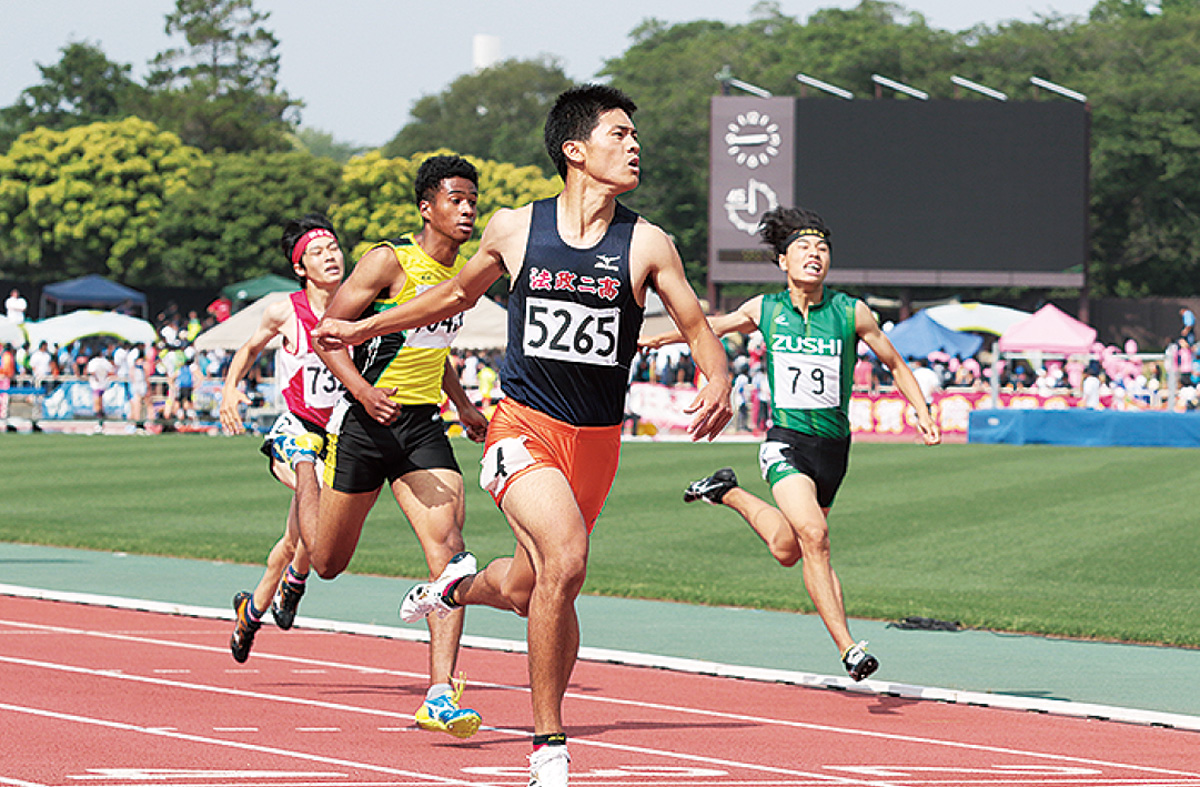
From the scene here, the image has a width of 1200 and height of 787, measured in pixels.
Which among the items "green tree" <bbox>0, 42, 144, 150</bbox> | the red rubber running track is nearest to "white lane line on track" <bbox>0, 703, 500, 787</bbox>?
the red rubber running track

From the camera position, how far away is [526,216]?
6.15 metres

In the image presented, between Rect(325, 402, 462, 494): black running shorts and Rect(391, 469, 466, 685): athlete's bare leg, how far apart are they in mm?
63

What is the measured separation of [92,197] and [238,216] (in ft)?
21.8

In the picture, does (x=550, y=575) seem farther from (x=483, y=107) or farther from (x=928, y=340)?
(x=483, y=107)

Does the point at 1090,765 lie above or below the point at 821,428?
below

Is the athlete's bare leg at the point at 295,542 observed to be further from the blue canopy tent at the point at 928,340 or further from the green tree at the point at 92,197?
the green tree at the point at 92,197

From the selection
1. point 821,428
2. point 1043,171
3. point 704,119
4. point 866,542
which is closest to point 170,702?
point 821,428

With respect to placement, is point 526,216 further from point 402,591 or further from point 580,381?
point 402,591

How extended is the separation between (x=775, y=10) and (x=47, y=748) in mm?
104678

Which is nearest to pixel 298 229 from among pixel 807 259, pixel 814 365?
pixel 807 259

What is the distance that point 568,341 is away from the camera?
602cm

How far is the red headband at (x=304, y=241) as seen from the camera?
924 centimetres

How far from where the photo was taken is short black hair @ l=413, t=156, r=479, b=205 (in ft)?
25.1

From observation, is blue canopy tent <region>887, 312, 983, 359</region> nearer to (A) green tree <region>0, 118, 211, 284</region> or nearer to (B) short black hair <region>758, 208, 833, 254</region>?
(B) short black hair <region>758, 208, 833, 254</region>
